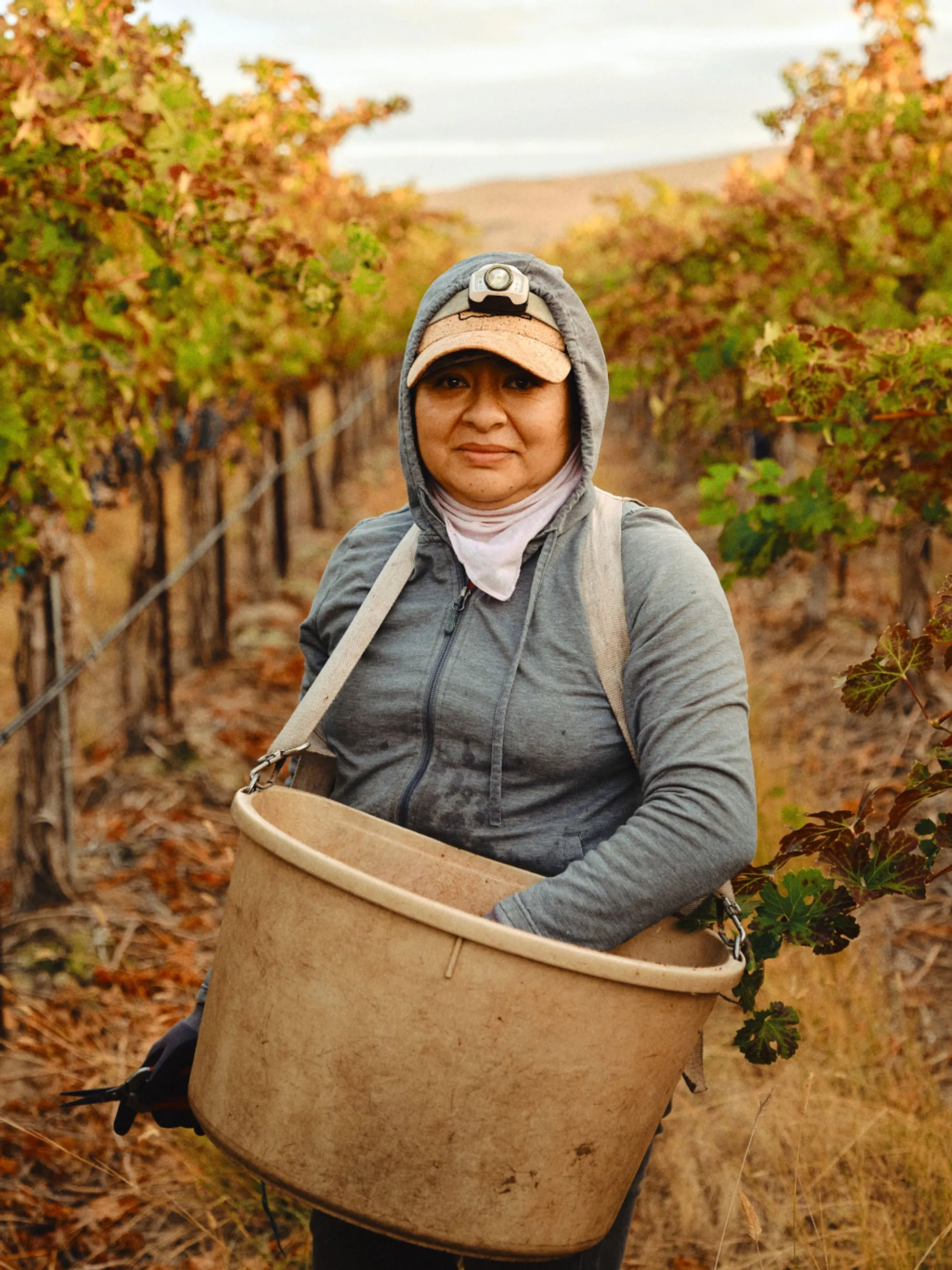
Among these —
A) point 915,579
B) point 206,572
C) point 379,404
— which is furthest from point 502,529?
point 379,404

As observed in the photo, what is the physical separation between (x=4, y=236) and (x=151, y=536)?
2592 millimetres

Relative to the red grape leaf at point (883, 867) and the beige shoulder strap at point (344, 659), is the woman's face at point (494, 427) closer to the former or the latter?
the beige shoulder strap at point (344, 659)

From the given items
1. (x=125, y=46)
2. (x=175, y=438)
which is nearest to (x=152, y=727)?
(x=175, y=438)

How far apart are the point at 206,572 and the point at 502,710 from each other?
5.44m

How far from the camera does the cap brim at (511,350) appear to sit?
5.10ft

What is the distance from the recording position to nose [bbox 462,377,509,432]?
1.62 metres

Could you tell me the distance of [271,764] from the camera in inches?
63.3

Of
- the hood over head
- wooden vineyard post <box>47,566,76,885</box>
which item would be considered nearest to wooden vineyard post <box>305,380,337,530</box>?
wooden vineyard post <box>47,566,76,885</box>

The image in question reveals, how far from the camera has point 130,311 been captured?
376cm

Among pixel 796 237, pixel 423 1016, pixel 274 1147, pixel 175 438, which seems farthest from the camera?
pixel 175 438

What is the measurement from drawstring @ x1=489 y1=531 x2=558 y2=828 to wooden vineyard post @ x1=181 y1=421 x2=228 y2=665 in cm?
519

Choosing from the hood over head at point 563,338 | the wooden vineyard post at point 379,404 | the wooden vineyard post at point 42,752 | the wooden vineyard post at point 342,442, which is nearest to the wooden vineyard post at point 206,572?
the wooden vineyard post at point 42,752

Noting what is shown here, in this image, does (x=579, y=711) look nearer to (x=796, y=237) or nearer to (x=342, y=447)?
(x=796, y=237)

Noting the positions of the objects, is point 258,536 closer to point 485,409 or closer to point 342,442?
point 342,442
